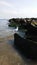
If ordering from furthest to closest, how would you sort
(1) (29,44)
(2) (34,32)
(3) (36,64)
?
(2) (34,32), (1) (29,44), (3) (36,64)

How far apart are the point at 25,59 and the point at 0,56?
249 centimetres

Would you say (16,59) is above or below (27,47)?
below

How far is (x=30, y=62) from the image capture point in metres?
9.18

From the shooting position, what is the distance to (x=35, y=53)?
9.36m

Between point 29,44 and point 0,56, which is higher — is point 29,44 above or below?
above

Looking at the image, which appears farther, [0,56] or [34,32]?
[34,32]

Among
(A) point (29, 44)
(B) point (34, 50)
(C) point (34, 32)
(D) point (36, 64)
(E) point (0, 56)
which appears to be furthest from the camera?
(C) point (34, 32)

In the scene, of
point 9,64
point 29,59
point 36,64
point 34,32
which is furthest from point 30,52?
point 34,32

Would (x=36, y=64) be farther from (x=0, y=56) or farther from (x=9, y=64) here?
(x=0, y=56)

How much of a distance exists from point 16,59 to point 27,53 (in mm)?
1125

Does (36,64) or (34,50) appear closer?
(36,64)

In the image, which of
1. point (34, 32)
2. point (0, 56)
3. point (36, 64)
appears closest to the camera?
point (36, 64)

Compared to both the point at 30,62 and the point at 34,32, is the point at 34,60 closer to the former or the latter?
the point at 30,62

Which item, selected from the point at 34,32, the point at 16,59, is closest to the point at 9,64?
the point at 16,59
